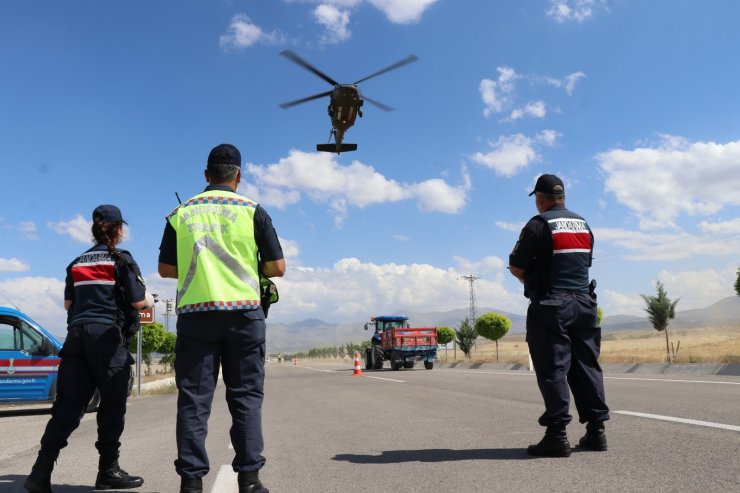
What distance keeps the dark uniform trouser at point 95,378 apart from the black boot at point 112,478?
0.05 m

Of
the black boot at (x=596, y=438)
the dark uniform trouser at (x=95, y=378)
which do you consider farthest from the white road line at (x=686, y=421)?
the dark uniform trouser at (x=95, y=378)

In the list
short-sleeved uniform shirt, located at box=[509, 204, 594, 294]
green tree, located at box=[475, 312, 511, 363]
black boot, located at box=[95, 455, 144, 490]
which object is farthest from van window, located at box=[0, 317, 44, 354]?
green tree, located at box=[475, 312, 511, 363]

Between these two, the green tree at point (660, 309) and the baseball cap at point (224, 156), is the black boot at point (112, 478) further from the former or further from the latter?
the green tree at point (660, 309)

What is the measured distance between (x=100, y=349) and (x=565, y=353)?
3208 mm

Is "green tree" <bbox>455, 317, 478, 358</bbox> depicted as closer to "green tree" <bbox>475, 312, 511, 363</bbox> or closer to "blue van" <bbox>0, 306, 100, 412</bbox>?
"green tree" <bbox>475, 312, 511, 363</bbox>

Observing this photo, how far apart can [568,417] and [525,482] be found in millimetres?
897

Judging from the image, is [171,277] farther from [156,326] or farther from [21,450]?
[156,326]

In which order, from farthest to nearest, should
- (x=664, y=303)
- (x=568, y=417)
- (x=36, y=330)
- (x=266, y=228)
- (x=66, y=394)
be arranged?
(x=664, y=303)
(x=36, y=330)
(x=568, y=417)
(x=66, y=394)
(x=266, y=228)

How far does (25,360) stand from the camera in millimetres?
11188

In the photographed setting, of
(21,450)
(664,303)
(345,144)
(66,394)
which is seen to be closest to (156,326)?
(345,144)

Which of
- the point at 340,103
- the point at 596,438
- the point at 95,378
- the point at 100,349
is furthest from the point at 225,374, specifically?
the point at 340,103

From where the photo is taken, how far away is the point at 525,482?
348cm

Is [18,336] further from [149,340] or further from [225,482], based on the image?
[149,340]

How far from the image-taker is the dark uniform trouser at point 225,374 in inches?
126
